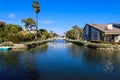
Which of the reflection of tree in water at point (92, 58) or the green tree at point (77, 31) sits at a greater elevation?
the green tree at point (77, 31)

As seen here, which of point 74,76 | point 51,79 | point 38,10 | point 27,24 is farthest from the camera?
point 27,24

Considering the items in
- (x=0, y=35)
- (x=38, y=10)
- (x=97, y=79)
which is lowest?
(x=97, y=79)

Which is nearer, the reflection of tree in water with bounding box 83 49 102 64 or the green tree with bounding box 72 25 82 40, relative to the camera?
the reflection of tree in water with bounding box 83 49 102 64

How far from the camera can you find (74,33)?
119125 millimetres

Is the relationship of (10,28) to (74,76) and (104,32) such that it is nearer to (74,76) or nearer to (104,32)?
(104,32)

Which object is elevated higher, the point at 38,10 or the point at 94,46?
the point at 38,10

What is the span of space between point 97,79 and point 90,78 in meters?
0.53

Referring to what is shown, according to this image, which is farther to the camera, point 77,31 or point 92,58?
point 77,31

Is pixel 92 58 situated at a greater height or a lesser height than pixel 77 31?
lesser

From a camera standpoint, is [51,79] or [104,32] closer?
[51,79]

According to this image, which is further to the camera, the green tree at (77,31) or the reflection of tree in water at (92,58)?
the green tree at (77,31)

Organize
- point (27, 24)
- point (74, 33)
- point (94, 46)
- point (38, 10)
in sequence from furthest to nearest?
point (74, 33) < point (27, 24) < point (38, 10) < point (94, 46)

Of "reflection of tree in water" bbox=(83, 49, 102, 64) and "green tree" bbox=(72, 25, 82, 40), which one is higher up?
"green tree" bbox=(72, 25, 82, 40)

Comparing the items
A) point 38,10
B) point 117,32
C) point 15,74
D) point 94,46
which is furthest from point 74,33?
point 15,74
